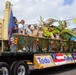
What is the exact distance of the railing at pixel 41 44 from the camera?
33.4 ft

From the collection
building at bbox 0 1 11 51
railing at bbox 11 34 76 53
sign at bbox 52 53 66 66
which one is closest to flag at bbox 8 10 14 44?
building at bbox 0 1 11 51

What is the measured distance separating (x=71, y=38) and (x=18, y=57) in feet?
16.9

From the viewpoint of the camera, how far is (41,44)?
11.7m

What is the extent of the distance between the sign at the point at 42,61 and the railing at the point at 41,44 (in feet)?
0.95

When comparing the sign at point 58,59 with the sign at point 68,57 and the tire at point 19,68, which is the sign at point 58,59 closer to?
the sign at point 68,57

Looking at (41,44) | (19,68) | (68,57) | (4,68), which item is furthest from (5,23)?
(68,57)

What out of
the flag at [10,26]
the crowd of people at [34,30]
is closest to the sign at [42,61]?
the crowd of people at [34,30]

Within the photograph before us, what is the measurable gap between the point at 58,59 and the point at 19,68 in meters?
3.26

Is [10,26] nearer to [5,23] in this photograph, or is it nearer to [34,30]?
[5,23]

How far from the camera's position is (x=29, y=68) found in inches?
418

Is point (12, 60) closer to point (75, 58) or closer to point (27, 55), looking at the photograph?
point (27, 55)

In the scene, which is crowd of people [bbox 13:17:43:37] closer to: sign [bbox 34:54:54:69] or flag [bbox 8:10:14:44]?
flag [bbox 8:10:14:44]

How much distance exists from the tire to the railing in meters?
0.59

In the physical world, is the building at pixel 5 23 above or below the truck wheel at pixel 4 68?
above
